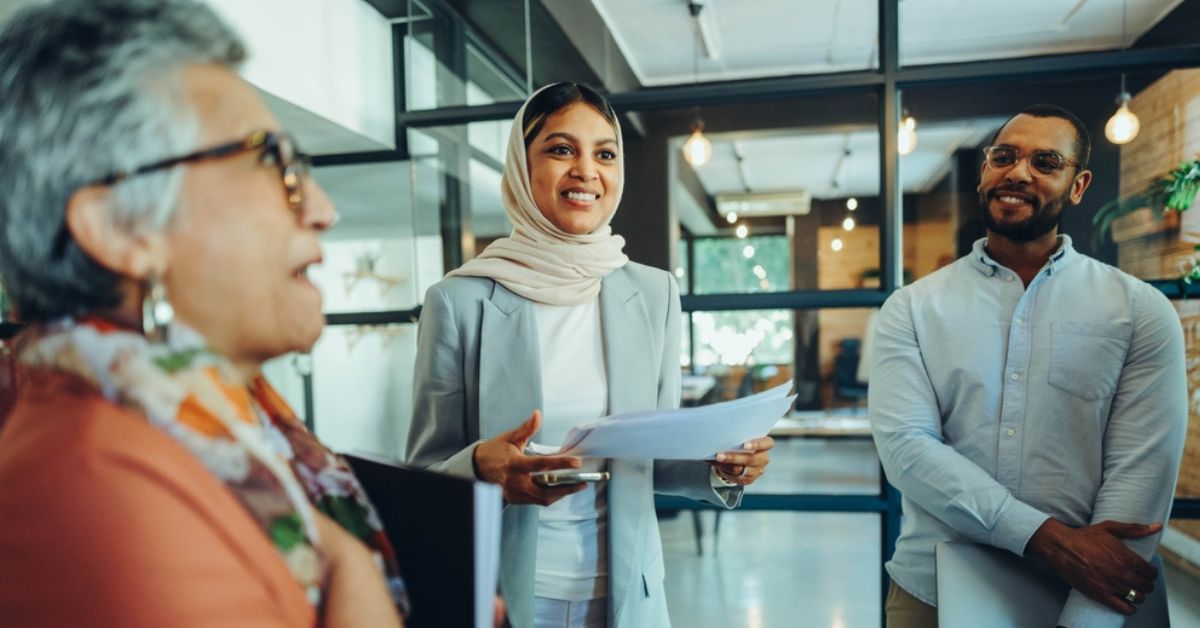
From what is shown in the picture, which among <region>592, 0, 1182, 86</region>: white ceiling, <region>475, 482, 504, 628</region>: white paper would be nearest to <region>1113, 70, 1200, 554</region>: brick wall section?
<region>592, 0, 1182, 86</region>: white ceiling

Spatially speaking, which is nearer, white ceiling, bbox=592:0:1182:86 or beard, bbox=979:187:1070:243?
beard, bbox=979:187:1070:243

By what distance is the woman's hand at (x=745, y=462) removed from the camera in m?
1.05

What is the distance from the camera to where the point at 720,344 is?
3.11m

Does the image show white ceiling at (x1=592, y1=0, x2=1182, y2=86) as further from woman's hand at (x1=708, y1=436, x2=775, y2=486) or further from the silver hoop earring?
the silver hoop earring

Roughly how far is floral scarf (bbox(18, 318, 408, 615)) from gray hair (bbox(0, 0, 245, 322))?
31 mm

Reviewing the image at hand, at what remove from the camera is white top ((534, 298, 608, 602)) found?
1.10 metres

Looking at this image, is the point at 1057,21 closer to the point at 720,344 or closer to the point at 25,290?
the point at 720,344

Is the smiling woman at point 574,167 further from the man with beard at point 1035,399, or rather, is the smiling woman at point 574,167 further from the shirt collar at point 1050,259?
the shirt collar at point 1050,259

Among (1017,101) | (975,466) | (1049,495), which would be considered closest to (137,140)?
(975,466)

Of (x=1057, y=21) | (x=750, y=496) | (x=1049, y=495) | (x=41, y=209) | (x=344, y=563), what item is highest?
(x=1057, y=21)

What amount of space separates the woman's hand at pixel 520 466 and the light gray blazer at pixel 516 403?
0.56 ft

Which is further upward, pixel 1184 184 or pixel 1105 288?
pixel 1184 184

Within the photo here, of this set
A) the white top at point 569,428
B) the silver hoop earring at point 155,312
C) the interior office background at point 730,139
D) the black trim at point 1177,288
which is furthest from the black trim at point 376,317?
the black trim at point 1177,288

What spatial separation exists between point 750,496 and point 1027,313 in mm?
1093
